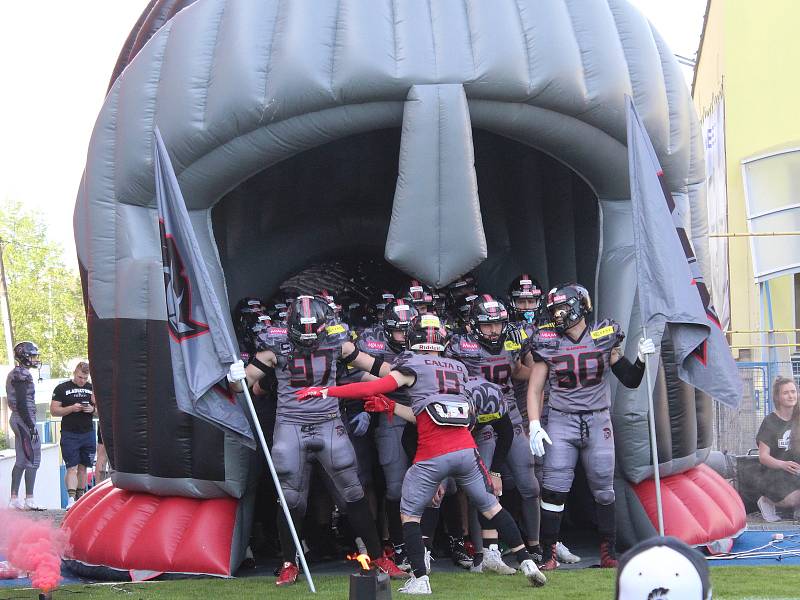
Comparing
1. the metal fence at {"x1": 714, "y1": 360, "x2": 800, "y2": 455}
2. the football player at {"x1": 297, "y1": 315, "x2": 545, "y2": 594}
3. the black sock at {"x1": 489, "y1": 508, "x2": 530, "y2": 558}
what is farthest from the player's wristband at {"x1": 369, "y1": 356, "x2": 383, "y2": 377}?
the metal fence at {"x1": 714, "y1": 360, "x2": 800, "y2": 455}

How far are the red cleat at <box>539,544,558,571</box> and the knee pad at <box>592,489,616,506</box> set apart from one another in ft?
1.02

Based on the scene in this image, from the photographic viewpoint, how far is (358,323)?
7.10m

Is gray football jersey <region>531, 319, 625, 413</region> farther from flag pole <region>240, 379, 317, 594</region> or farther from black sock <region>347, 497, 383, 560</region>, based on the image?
flag pole <region>240, 379, 317, 594</region>

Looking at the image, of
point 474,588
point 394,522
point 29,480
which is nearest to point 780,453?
point 394,522

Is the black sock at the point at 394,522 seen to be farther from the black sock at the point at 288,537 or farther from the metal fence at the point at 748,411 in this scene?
the metal fence at the point at 748,411

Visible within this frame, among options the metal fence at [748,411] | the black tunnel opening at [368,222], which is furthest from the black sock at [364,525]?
the metal fence at [748,411]

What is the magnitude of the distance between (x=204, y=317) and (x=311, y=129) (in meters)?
1.07

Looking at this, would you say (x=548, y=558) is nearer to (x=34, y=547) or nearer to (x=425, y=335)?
(x=425, y=335)

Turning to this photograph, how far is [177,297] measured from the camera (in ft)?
16.5

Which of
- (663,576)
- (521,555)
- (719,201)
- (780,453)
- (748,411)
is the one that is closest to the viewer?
(663,576)

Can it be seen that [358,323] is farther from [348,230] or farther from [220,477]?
[220,477]

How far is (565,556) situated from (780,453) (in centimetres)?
215

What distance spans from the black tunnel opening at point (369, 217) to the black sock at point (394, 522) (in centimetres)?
185

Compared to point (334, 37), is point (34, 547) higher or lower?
lower
